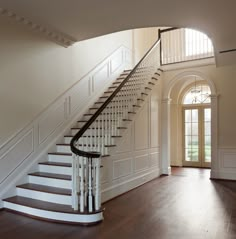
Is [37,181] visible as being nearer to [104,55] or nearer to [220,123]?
[104,55]

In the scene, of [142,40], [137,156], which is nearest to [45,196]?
[137,156]

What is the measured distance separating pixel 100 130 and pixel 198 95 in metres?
5.15

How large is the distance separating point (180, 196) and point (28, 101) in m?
3.31

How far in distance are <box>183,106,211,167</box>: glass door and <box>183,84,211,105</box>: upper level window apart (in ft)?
0.70

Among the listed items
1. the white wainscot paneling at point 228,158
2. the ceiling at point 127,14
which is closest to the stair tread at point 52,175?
the ceiling at point 127,14

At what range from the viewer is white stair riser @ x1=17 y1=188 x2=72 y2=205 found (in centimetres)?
367

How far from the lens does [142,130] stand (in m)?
6.13

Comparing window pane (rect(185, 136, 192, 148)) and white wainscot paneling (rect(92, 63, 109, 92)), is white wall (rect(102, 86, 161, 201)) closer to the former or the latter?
white wainscot paneling (rect(92, 63, 109, 92))

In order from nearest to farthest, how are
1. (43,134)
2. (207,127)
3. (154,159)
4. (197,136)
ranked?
(43,134) < (154,159) < (207,127) < (197,136)

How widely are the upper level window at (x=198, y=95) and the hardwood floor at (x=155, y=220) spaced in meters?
4.02

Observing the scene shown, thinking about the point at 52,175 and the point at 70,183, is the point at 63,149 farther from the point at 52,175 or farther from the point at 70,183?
the point at 70,183

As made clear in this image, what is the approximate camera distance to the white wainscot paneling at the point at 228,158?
20.7ft

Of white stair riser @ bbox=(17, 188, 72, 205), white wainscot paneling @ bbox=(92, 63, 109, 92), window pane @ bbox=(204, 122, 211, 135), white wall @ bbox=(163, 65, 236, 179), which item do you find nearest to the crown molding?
white wainscot paneling @ bbox=(92, 63, 109, 92)

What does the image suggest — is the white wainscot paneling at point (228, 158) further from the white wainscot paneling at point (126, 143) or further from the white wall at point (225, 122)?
the white wainscot paneling at point (126, 143)
